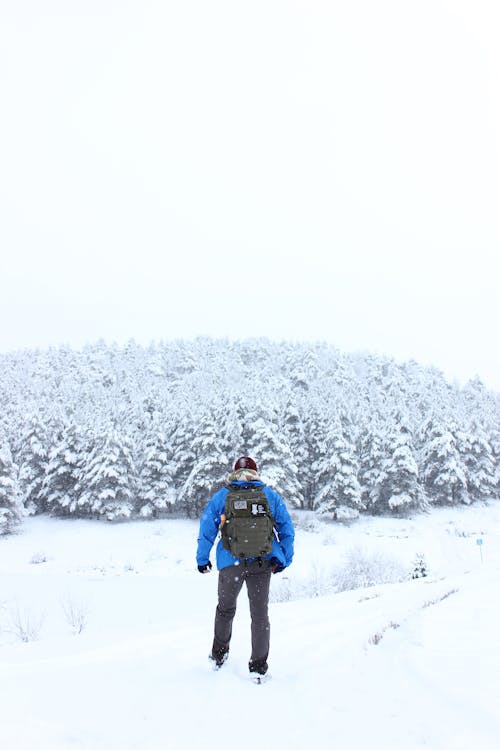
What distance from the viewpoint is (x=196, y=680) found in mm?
4328

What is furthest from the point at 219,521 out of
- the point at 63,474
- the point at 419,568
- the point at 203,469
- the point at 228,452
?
the point at 63,474

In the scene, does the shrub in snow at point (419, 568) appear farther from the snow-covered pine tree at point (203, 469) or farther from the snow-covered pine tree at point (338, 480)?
the snow-covered pine tree at point (203, 469)

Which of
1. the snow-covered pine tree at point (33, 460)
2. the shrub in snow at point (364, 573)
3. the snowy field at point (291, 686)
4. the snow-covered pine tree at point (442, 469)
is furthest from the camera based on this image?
the snow-covered pine tree at point (442, 469)

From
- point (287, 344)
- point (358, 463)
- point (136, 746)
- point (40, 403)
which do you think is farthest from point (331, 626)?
point (287, 344)

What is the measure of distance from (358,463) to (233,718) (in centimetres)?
4944

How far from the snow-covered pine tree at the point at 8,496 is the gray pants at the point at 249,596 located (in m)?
40.1

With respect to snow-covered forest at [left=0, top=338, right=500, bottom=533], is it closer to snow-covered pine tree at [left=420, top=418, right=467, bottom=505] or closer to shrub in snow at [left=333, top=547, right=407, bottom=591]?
snow-covered pine tree at [left=420, top=418, right=467, bottom=505]

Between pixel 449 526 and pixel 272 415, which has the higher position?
pixel 272 415

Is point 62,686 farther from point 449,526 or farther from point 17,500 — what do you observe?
point 449,526

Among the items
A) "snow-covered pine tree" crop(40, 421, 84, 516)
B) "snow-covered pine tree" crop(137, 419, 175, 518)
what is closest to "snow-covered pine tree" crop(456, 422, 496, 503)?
"snow-covered pine tree" crop(137, 419, 175, 518)

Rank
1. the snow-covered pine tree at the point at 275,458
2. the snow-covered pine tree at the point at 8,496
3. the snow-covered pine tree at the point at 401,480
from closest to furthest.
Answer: the snow-covered pine tree at the point at 8,496 → the snow-covered pine tree at the point at 275,458 → the snow-covered pine tree at the point at 401,480

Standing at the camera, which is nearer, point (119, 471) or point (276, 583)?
point (276, 583)

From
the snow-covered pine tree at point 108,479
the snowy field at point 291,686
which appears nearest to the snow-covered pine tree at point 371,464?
the snow-covered pine tree at point 108,479

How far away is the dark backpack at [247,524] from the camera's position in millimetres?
4629
